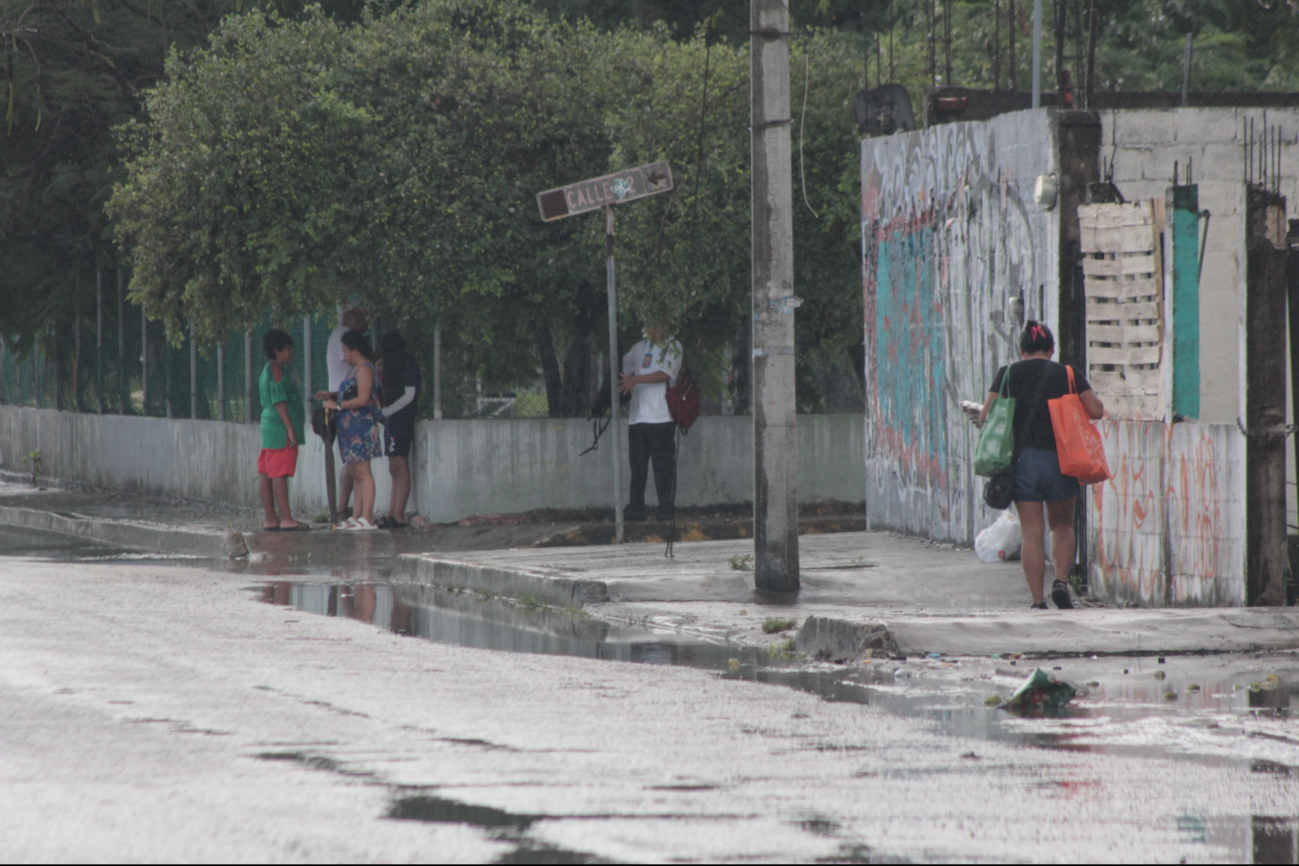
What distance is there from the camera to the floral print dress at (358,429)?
50.1 feet

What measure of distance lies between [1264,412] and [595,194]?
5.68 m

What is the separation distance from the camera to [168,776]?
5.69 m

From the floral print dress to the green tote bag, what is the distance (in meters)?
7.01

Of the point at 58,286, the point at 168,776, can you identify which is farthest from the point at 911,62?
the point at 168,776

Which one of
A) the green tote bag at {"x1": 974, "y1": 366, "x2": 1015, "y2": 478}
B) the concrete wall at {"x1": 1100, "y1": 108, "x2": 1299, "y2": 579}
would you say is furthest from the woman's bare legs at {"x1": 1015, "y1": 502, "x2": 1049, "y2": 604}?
the concrete wall at {"x1": 1100, "y1": 108, "x2": 1299, "y2": 579}

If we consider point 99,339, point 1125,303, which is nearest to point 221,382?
point 99,339

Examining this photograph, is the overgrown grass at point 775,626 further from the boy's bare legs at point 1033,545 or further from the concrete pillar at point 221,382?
the concrete pillar at point 221,382

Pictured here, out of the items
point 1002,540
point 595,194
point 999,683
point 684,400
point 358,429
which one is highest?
point 595,194

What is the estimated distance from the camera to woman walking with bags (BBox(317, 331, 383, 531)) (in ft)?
49.8

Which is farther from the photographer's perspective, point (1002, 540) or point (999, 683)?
point (1002, 540)

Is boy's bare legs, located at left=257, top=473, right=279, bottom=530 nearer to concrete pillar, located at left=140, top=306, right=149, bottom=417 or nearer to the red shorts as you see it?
the red shorts

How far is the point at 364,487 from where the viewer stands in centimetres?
1547

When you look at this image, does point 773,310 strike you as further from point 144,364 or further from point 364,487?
point 144,364

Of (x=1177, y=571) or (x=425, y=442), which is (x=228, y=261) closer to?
(x=425, y=442)
